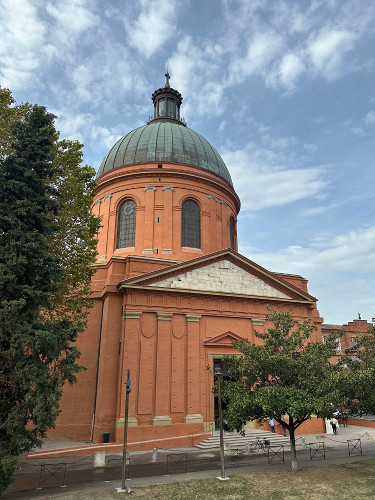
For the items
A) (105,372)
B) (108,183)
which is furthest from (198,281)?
(108,183)

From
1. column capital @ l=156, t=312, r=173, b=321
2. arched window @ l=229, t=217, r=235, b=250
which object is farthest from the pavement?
arched window @ l=229, t=217, r=235, b=250

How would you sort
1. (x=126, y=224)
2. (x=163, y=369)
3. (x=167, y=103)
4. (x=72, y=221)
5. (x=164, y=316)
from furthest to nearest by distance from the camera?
(x=167, y=103)
(x=126, y=224)
(x=164, y=316)
(x=163, y=369)
(x=72, y=221)

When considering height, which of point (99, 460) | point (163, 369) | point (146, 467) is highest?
point (163, 369)

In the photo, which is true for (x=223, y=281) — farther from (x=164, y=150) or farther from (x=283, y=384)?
(x=164, y=150)

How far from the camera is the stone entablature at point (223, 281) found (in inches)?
865

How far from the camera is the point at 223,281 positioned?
23062 mm

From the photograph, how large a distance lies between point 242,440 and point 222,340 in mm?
5270

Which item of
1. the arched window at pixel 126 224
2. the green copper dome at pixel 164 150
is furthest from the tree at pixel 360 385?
the green copper dome at pixel 164 150

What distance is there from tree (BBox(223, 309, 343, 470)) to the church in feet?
11.4

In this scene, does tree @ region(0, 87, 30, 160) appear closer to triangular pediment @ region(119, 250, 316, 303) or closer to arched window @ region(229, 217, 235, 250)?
triangular pediment @ region(119, 250, 316, 303)

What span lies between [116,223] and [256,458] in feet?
57.4

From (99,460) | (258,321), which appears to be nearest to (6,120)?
(99,460)

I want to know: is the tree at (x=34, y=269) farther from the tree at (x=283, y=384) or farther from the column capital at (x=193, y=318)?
the column capital at (x=193, y=318)

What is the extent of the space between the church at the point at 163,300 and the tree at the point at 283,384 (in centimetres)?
347
